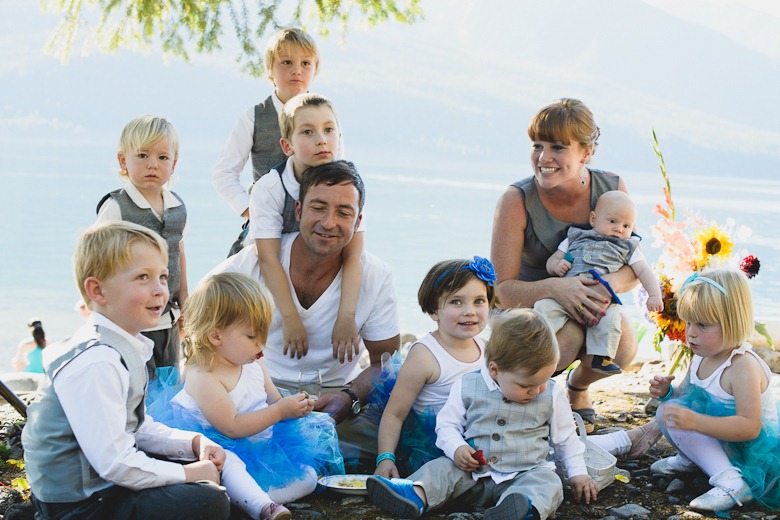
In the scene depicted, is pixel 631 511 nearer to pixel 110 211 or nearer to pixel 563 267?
pixel 563 267

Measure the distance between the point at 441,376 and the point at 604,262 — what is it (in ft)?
3.44

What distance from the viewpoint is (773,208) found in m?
26.9

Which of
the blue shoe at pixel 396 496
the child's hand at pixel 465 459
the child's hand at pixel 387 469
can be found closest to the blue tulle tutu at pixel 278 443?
the child's hand at pixel 387 469

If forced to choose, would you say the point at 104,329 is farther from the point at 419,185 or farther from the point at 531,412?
the point at 419,185

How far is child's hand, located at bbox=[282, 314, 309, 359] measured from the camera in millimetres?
3707

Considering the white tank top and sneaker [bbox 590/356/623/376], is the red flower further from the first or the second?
the white tank top

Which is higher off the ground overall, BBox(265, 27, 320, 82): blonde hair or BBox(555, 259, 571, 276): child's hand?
BBox(265, 27, 320, 82): blonde hair

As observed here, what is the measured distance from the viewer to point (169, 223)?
13.1 ft

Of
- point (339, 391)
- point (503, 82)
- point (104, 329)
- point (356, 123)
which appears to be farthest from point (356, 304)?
point (503, 82)

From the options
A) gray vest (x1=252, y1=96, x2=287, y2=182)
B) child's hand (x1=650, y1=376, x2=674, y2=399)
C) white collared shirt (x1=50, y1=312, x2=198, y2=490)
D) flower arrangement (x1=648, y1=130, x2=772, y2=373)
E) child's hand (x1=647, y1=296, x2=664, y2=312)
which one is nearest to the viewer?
white collared shirt (x1=50, y1=312, x2=198, y2=490)

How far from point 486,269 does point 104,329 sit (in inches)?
59.9

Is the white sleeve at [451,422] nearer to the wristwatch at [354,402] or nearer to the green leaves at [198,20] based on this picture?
the wristwatch at [354,402]

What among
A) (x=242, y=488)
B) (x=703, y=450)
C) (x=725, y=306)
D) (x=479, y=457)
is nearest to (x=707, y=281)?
(x=725, y=306)

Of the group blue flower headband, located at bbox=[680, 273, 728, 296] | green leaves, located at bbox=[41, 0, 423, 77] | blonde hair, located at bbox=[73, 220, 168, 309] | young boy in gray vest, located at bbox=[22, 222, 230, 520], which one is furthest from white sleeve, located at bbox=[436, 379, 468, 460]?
green leaves, located at bbox=[41, 0, 423, 77]
